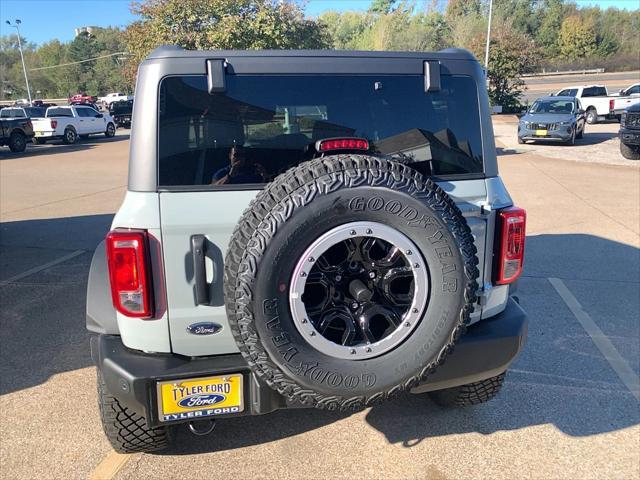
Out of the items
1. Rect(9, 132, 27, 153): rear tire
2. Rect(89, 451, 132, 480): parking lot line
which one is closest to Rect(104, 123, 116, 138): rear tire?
Rect(9, 132, 27, 153): rear tire

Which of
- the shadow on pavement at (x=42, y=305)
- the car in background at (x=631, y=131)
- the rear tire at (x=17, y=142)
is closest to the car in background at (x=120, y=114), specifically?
the rear tire at (x=17, y=142)

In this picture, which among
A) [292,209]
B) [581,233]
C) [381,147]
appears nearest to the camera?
[292,209]

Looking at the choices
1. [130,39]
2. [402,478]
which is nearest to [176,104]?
[402,478]

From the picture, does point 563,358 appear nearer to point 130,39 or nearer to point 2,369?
point 2,369

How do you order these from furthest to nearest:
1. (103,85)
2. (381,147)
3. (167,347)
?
1. (103,85)
2. (381,147)
3. (167,347)

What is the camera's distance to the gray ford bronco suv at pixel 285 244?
81.5 inches

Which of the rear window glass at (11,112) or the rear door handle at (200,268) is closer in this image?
the rear door handle at (200,268)

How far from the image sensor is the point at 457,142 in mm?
2602

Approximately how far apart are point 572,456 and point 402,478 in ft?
3.11

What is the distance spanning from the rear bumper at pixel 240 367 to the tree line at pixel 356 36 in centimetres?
1305

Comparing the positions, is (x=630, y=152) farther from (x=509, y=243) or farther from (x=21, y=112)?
(x=21, y=112)

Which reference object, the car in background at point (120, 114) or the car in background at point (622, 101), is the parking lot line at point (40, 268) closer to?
the car in background at point (622, 101)

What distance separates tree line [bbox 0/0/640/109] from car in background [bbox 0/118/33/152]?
4.71 metres

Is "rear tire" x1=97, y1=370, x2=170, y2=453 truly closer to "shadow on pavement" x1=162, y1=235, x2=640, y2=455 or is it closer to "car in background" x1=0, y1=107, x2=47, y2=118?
"shadow on pavement" x1=162, y1=235, x2=640, y2=455
